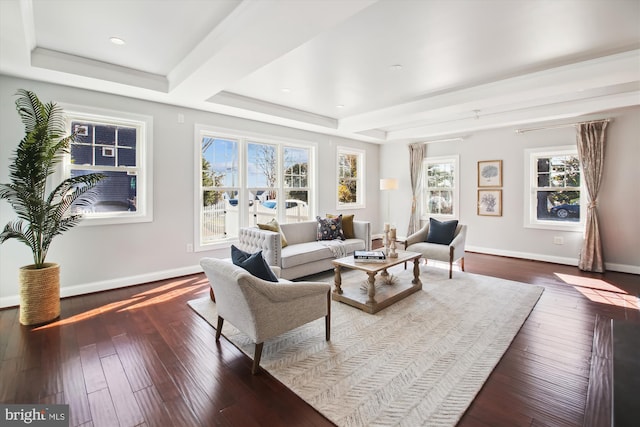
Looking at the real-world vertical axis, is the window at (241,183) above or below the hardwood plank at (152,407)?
above

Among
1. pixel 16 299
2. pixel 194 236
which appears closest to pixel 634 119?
pixel 194 236

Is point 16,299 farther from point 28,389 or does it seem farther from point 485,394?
point 485,394

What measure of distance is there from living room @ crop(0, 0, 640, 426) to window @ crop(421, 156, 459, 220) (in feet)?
0.52

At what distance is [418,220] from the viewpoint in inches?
284

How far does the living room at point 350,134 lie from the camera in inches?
126

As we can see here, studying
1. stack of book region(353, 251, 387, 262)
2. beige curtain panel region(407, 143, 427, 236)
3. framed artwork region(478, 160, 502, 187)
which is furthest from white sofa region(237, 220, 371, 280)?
framed artwork region(478, 160, 502, 187)

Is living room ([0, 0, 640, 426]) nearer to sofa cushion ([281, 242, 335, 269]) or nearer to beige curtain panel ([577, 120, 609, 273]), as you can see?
beige curtain panel ([577, 120, 609, 273])

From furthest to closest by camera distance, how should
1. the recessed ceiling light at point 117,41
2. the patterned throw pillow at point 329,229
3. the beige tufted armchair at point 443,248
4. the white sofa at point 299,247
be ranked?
the patterned throw pillow at point 329,229, the beige tufted armchair at point 443,248, the white sofa at point 299,247, the recessed ceiling light at point 117,41

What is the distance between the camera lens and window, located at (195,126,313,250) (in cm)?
489

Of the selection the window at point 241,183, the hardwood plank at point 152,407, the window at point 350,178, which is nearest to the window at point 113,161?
the window at point 241,183

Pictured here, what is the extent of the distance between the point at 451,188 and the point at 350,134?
2579mm

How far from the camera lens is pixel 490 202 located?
241 inches

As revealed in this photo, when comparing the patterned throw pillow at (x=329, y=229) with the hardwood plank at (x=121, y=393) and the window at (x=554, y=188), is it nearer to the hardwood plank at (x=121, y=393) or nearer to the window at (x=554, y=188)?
the hardwood plank at (x=121, y=393)

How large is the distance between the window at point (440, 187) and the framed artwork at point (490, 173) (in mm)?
499
